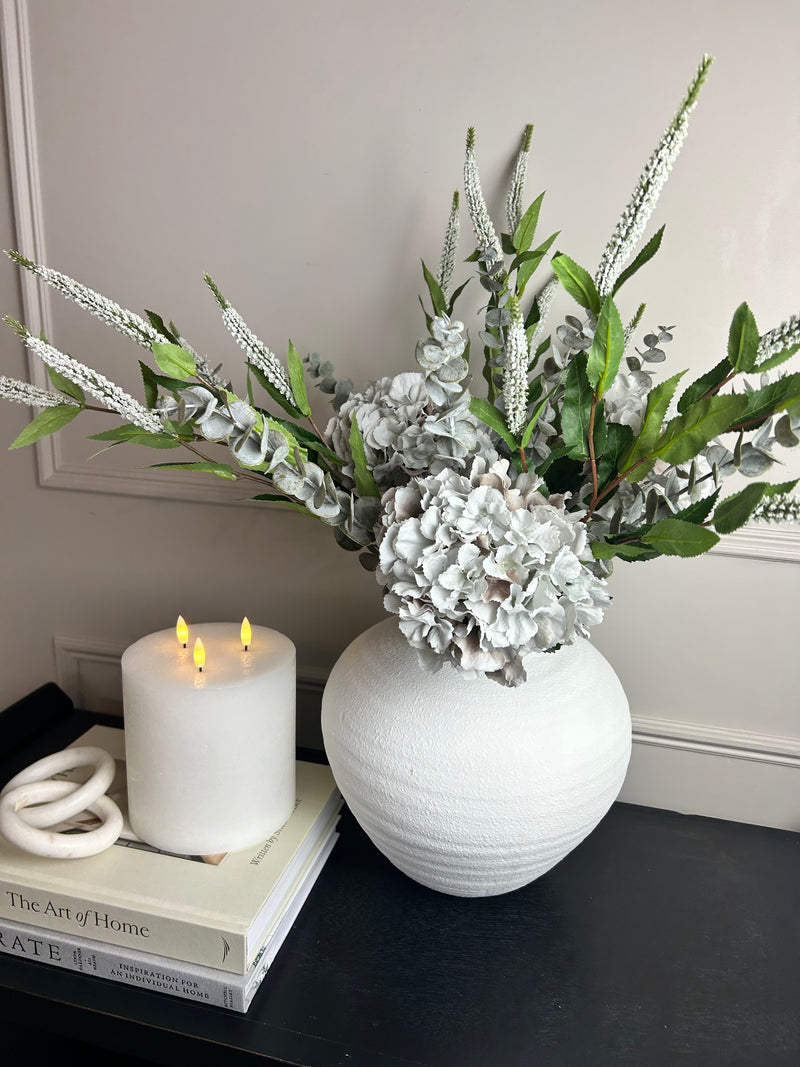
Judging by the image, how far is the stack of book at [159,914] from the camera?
68 centimetres

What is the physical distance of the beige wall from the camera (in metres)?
0.81

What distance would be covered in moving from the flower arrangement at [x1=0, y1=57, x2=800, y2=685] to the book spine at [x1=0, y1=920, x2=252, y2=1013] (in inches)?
12.6

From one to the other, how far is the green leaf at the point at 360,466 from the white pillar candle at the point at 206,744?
21 centimetres

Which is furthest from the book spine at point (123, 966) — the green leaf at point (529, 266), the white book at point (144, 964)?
the green leaf at point (529, 266)

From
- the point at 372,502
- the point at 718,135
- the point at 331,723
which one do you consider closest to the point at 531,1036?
the point at 331,723

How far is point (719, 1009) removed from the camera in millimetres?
690

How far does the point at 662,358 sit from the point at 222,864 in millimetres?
598

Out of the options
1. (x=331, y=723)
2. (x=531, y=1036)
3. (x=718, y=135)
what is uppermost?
(x=718, y=135)

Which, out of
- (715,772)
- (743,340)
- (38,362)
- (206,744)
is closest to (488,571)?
(743,340)

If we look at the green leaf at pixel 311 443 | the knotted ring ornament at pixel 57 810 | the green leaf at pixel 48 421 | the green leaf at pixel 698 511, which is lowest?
the knotted ring ornament at pixel 57 810

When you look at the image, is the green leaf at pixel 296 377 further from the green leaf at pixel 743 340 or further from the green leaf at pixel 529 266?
the green leaf at pixel 743 340

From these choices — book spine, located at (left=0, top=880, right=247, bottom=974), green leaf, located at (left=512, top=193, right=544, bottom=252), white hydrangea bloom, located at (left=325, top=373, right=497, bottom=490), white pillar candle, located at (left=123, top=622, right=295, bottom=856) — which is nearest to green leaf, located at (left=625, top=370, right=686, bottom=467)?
white hydrangea bloom, located at (left=325, top=373, right=497, bottom=490)

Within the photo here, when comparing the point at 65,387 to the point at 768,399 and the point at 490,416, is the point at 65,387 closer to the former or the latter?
the point at 490,416

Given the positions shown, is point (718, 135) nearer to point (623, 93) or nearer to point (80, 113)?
point (623, 93)
